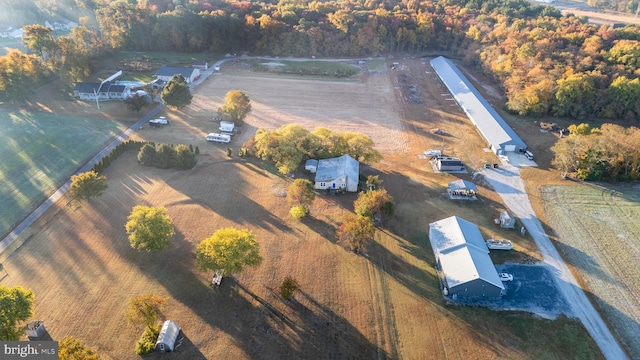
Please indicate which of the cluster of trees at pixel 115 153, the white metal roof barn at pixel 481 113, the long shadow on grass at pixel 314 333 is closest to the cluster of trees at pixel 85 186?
the cluster of trees at pixel 115 153

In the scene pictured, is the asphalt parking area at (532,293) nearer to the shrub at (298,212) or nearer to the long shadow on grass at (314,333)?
the long shadow on grass at (314,333)

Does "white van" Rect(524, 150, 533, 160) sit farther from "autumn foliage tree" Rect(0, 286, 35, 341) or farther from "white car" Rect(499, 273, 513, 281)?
"autumn foliage tree" Rect(0, 286, 35, 341)

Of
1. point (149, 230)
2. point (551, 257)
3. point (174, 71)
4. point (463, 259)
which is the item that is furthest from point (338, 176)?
point (174, 71)

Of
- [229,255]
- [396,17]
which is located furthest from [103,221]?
[396,17]

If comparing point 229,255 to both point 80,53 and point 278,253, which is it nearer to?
point 278,253

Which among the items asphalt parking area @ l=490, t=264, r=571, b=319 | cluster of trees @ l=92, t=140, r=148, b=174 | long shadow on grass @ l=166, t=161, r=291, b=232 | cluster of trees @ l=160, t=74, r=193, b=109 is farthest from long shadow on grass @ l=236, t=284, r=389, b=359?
cluster of trees @ l=160, t=74, r=193, b=109
